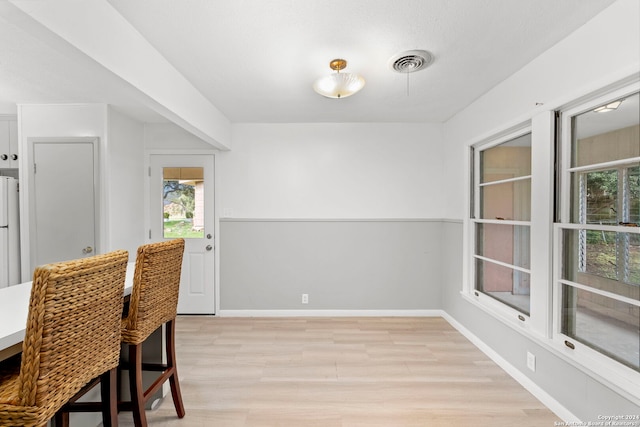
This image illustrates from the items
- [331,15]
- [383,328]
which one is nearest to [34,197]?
[331,15]

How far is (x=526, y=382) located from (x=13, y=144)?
202 inches

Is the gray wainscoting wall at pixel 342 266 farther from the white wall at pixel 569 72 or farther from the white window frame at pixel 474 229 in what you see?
the white wall at pixel 569 72

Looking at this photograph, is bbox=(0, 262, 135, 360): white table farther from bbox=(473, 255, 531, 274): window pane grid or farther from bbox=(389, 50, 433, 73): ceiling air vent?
bbox=(473, 255, 531, 274): window pane grid

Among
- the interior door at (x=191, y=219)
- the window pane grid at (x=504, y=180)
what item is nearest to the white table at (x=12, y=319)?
the interior door at (x=191, y=219)

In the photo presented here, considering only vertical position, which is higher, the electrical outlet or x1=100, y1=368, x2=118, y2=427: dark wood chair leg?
x1=100, y1=368, x2=118, y2=427: dark wood chair leg

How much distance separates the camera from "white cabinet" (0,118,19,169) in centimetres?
312

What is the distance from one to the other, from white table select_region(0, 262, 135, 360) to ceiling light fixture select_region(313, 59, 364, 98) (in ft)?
6.62

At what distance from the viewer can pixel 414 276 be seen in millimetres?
3766

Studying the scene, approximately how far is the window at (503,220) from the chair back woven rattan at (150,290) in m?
2.46

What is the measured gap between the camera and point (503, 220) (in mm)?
2648

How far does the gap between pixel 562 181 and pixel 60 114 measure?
4.29 m

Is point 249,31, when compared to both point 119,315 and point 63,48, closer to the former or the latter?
point 63,48

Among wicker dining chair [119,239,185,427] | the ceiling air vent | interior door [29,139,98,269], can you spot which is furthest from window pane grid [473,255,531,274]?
interior door [29,139,98,269]

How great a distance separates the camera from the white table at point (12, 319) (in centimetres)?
106
